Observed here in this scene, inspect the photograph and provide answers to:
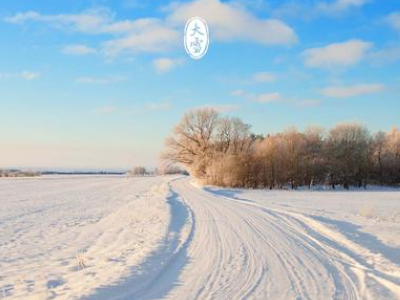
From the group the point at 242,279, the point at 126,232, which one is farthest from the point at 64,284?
the point at 126,232

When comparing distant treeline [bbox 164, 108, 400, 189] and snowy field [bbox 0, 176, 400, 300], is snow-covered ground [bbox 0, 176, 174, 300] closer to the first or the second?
snowy field [bbox 0, 176, 400, 300]

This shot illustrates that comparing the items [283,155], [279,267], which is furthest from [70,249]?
[283,155]

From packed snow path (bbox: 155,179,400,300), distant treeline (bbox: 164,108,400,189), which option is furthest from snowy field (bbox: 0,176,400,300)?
distant treeline (bbox: 164,108,400,189)

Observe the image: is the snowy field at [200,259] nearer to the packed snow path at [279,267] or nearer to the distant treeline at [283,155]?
the packed snow path at [279,267]

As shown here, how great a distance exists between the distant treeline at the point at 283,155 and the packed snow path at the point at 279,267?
46482 millimetres

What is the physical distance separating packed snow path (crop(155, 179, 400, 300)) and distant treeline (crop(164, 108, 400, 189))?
4648 centimetres

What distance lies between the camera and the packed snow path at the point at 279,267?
7.84m

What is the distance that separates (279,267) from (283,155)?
56.0 metres

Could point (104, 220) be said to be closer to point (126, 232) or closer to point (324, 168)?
point (126, 232)

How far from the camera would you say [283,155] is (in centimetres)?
6500

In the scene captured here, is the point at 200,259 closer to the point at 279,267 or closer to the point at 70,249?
the point at 279,267

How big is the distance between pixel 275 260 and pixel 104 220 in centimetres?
1139

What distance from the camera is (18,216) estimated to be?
22406 mm

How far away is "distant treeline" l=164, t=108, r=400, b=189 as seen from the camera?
63125 millimetres
